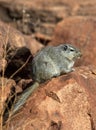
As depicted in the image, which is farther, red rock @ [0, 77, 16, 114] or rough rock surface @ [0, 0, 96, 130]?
rough rock surface @ [0, 0, 96, 130]

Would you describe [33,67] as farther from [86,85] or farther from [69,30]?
[69,30]

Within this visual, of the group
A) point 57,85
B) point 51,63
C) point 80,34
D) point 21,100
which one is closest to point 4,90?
point 21,100

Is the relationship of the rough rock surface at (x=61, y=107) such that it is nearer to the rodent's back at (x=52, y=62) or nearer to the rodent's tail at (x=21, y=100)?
the rodent's tail at (x=21, y=100)

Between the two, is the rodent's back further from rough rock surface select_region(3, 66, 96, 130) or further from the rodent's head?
rough rock surface select_region(3, 66, 96, 130)

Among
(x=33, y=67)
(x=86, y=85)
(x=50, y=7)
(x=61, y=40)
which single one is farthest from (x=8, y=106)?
(x=50, y=7)

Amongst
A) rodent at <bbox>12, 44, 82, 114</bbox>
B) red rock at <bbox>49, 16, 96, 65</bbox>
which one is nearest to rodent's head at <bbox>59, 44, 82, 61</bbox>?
rodent at <bbox>12, 44, 82, 114</bbox>

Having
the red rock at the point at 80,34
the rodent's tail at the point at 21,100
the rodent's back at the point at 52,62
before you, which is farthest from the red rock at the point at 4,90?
the red rock at the point at 80,34

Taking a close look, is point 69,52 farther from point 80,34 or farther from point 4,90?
point 80,34

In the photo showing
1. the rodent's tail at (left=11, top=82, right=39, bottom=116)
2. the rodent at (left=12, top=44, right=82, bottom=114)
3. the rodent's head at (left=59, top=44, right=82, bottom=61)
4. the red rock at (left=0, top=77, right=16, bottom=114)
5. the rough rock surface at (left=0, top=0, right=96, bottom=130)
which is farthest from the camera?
the rodent's head at (left=59, top=44, right=82, bottom=61)
